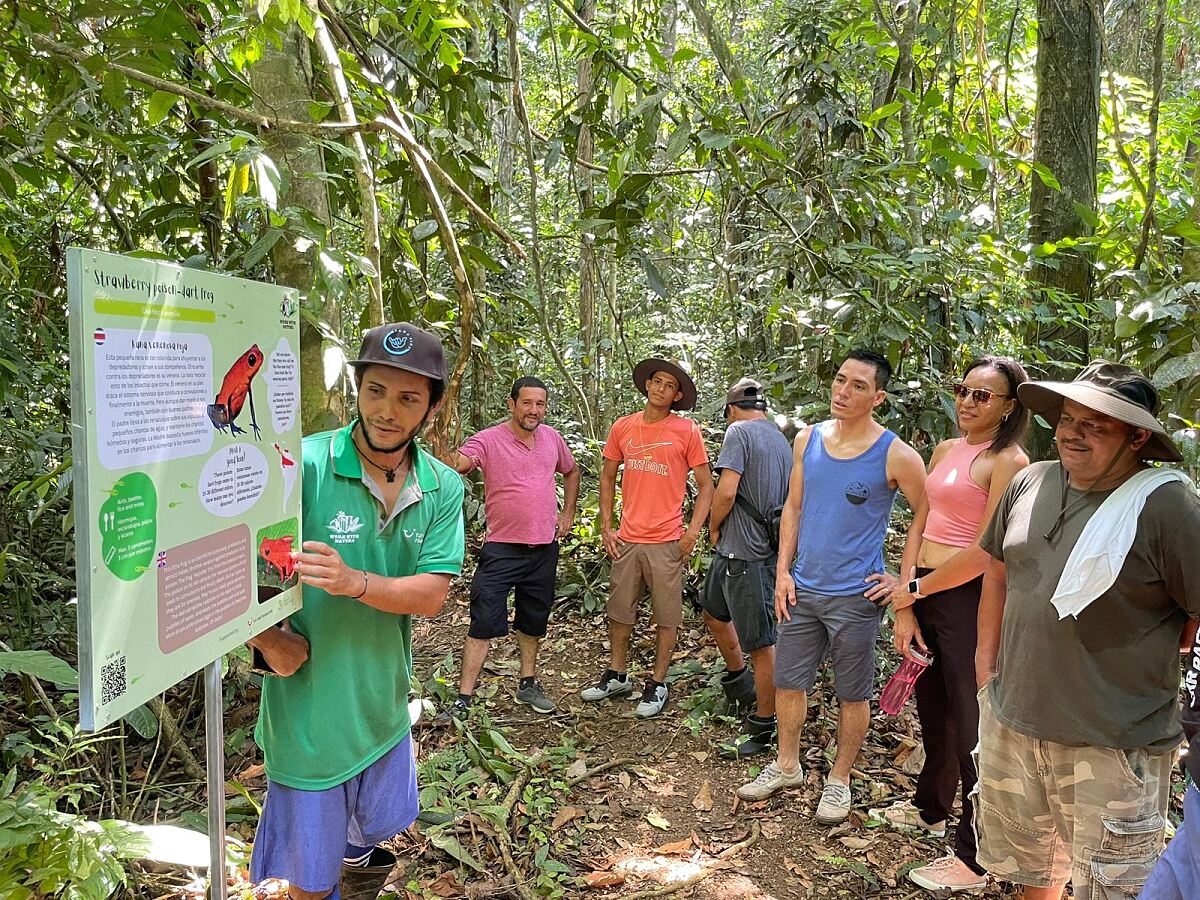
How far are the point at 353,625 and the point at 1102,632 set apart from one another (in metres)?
2.06

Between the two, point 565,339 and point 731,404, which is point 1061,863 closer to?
point 731,404

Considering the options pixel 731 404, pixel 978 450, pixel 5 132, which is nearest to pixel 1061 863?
pixel 978 450

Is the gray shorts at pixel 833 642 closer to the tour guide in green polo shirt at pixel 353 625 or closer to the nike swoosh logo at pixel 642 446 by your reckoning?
the nike swoosh logo at pixel 642 446

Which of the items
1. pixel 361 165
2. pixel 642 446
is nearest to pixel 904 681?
pixel 642 446

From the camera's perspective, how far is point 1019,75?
20.4ft

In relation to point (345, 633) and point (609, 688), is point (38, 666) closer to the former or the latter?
point (345, 633)

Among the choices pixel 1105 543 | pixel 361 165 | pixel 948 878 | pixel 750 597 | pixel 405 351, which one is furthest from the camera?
pixel 750 597

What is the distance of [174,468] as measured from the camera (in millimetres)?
1377

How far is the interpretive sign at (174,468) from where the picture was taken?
1.16 m

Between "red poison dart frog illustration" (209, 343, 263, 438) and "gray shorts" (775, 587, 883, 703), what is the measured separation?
109 inches

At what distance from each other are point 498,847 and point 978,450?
2.56 m

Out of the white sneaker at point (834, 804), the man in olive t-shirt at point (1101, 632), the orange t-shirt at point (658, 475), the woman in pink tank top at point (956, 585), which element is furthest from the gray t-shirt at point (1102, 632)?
A: the orange t-shirt at point (658, 475)

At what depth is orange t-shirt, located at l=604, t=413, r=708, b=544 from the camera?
15.8 ft

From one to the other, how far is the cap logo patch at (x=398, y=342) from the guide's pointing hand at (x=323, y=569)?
0.52 meters
